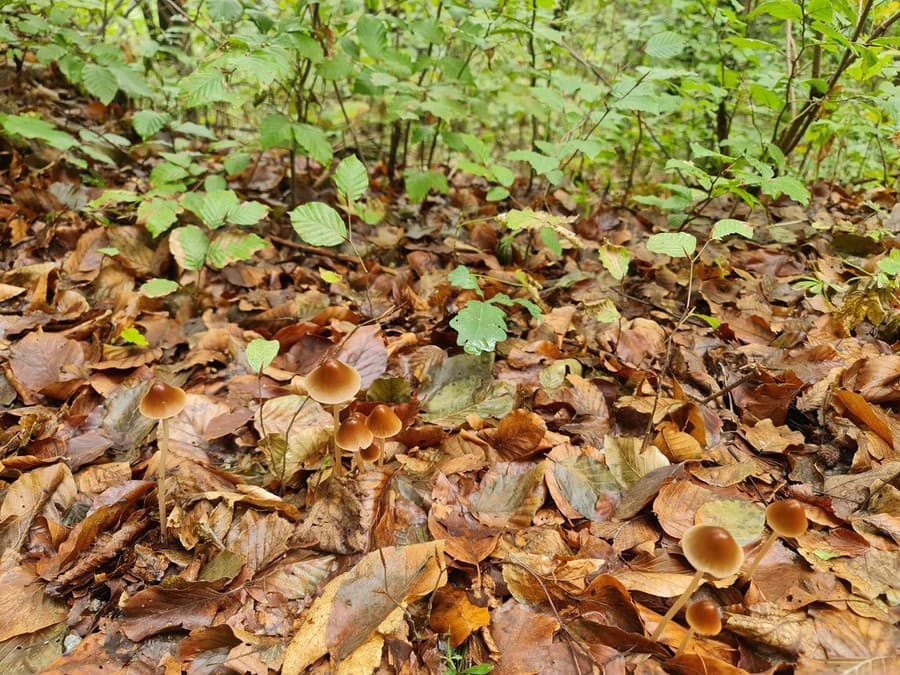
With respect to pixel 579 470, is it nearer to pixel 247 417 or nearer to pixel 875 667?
pixel 875 667

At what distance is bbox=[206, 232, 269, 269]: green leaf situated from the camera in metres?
3.26

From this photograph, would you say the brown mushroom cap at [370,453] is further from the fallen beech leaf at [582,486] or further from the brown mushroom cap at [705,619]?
the brown mushroom cap at [705,619]

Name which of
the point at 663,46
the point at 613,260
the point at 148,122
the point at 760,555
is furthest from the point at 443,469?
the point at 148,122

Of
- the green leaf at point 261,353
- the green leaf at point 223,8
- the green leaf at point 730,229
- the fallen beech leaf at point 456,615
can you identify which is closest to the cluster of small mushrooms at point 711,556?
the fallen beech leaf at point 456,615

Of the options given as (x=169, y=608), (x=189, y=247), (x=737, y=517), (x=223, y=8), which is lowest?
(x=169, y=608)

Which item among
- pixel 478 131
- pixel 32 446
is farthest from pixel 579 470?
pixel 478 131

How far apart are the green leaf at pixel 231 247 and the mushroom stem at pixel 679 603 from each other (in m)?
2.72

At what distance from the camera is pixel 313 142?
360 cm

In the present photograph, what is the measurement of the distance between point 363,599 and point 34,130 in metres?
3.68

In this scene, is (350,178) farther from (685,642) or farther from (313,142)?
(685,642)

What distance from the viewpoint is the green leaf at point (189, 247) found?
3266 millimetres

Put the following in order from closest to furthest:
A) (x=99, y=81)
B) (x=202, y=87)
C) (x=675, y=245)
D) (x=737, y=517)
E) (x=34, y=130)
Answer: (x=737, y=517), (x=675, y=245), (x=202, y=87), (x=34, y=130), (x=99, y=81)

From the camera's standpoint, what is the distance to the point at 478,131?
28.0 ft

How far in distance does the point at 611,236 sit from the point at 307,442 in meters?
2.95
